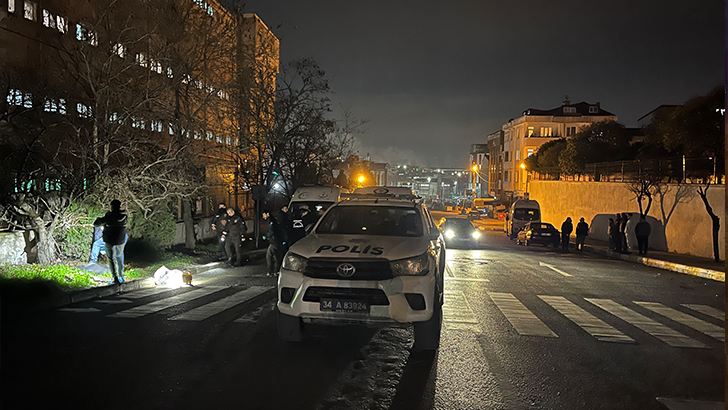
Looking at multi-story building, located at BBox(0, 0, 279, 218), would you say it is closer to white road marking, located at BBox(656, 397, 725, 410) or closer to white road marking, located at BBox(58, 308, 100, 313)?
white road marking, located at BBox(58, 308, 100, 313)

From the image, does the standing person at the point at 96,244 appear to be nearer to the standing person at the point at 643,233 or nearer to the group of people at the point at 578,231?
the standing person at the point at 643,233

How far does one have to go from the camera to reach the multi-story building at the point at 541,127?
75.6 meters

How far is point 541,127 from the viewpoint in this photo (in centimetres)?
7594

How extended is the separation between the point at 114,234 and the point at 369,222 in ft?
19.6

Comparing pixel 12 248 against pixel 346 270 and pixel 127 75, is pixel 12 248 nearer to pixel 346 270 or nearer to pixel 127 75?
pixel 127 75

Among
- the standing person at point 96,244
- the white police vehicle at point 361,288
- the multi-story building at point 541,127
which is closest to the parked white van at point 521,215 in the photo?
the standing person at point 96,244

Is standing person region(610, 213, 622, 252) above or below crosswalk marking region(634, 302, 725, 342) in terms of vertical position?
above

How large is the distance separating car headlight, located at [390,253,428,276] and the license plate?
21.1 inches

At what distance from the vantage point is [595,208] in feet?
119

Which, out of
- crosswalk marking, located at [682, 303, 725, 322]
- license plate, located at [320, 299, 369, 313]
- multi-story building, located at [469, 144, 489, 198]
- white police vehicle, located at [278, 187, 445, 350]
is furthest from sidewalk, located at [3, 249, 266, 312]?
multi-story building, located at [469, 144, 489, 198]

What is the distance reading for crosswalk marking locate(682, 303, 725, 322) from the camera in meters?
10.1

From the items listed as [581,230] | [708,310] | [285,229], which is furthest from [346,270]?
[581,230]

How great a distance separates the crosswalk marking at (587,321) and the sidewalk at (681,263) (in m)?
8.47

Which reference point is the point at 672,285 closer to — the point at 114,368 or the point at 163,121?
the point at 114,368
